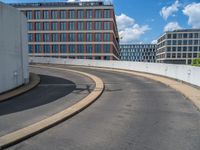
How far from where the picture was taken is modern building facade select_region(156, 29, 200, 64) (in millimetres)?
107688

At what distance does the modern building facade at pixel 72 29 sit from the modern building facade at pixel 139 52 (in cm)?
9609

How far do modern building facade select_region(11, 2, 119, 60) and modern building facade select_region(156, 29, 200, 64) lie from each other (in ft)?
162

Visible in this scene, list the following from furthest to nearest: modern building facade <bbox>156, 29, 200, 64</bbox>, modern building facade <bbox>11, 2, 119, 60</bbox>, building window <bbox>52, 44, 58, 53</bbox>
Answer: modern building facade <bbox>156, 29, 200, 64</bbox> < building window <bbox>52, 44, 58, 53</bbox> < modern building facade <bbox>11, 2, 119, 60</bbox>

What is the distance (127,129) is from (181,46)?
11327 centimetres

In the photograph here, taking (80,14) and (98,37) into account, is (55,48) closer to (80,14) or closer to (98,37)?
(80,14)

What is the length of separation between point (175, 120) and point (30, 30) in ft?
251

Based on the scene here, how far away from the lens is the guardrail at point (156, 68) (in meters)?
13.9

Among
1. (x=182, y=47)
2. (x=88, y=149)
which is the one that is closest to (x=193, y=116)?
(x=88, y=149)

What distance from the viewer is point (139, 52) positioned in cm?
16862

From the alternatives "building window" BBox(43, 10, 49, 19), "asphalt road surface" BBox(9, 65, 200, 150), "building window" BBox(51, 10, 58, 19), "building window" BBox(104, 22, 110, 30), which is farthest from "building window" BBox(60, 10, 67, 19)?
"asphalt road surface" BBox(9, 65, 200, 150)

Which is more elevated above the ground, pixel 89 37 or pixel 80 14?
pixel 80 14

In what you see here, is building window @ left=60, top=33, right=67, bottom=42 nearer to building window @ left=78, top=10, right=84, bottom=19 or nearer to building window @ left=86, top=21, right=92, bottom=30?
building window @ left=78, top=10, right=84, bottom=19

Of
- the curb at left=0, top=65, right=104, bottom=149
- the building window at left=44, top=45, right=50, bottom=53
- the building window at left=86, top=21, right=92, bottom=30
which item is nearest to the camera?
the curb at left=0, top=65, right=104, bottom=149

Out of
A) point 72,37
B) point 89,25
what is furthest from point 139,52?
point 72,37
